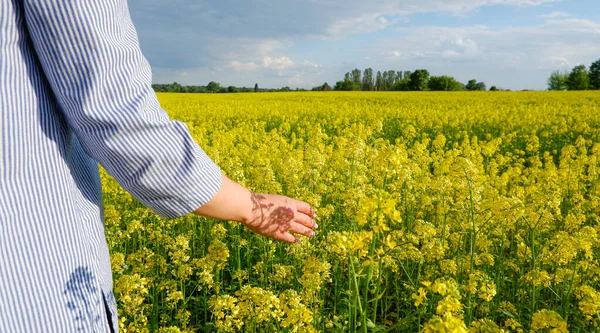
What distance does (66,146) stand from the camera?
117 centimetres

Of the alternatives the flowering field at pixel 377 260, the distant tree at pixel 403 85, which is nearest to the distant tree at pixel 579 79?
the distant tree at pixel 403 85

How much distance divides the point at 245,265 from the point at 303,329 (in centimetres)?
196

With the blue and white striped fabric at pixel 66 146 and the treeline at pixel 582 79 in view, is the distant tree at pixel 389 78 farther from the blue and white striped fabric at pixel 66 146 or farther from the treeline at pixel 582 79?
the blue and white striped fabric at pixel 66 146

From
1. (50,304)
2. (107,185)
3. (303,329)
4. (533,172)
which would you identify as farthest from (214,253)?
(533,172)

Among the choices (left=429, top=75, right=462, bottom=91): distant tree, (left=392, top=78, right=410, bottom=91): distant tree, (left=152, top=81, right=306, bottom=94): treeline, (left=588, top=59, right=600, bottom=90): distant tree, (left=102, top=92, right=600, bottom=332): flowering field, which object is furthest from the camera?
(left=392, top=78, right=410, bottom=91): distant tree

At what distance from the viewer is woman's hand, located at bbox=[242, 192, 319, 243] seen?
56.5 inches

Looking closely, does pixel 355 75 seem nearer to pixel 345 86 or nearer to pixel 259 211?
pixel 345 86

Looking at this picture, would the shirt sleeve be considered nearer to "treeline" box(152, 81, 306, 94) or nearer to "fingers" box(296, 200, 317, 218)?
"fingers" box(296, 200, 317, 218)

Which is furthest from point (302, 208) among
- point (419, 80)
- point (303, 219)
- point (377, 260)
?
point (419, 80)

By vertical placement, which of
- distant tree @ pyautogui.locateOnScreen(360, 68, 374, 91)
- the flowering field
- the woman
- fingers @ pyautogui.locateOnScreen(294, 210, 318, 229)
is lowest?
the flowering field

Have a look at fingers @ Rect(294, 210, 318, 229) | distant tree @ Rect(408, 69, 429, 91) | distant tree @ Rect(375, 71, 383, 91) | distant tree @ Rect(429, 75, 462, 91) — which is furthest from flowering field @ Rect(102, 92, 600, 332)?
distant tree @ Rect(375, 71, 383, 91)

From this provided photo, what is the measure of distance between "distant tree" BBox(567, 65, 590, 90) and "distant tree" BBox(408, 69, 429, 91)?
17.7m

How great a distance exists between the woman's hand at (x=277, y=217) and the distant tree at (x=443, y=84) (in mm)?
64654

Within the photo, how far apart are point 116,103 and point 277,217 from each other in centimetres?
63
